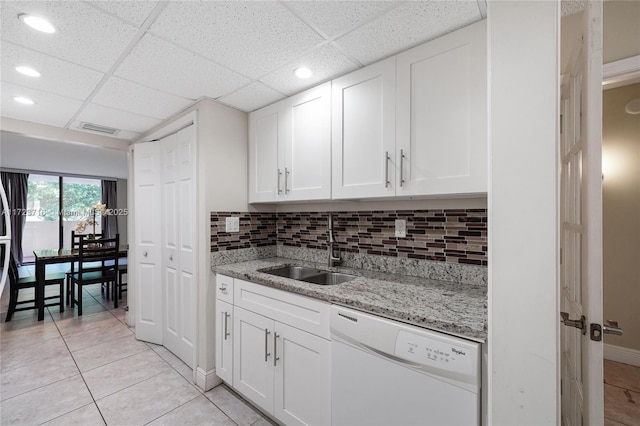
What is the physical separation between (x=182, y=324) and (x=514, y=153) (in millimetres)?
2687

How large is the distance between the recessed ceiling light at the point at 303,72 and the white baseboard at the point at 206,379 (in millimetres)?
2206

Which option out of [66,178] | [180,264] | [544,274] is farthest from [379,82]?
[66,178]

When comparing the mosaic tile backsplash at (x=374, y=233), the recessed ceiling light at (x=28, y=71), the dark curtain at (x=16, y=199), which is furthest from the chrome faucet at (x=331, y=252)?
the dark curtain at (x=16, y=199)

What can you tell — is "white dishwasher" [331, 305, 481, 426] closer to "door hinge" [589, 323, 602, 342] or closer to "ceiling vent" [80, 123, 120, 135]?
"door hinge" [589, 323, 602, 342]

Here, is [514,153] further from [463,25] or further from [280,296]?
[280,296]

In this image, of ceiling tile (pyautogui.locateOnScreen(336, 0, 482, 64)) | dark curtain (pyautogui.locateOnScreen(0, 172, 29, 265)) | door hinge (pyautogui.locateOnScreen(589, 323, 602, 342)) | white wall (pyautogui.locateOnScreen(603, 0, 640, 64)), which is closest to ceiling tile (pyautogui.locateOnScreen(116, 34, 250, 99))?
ceiling tile (pyautogui.locateOnScreen(336, 0, 482, 64))

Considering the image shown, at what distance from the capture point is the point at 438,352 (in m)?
1.07

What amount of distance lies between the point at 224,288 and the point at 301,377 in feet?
2.86

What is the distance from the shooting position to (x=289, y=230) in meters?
2.59

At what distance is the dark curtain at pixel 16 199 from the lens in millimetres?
6262

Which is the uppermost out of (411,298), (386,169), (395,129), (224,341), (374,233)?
(395,129)

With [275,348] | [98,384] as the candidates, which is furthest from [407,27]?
[98,384]

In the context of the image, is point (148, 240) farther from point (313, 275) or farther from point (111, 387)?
point (313, 275)

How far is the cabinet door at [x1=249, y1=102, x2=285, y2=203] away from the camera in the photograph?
219 cm
